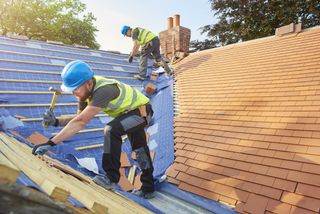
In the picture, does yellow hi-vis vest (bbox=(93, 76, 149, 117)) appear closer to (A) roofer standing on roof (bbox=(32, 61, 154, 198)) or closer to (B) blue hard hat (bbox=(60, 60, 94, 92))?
(A) roofer standing on roof (bbox=(32, 61, 154, 198))

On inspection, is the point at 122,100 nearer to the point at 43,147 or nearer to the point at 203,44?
the point at 43,147

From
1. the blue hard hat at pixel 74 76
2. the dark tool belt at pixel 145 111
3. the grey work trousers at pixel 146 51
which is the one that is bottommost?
the dark tool belt at pixel 145 111

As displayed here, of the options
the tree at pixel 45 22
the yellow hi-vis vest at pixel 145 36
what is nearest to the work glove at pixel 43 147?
the yellow hi-vis vest at pixel 145 36

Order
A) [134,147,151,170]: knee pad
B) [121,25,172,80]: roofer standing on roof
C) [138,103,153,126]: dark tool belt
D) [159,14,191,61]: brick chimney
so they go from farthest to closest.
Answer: [159,14,191,61]: brick chimney → [121,25,172,80]: roofer standing on roof → [134,147,151,170]: knee pad → [138,103,153,126]: dark tool belt

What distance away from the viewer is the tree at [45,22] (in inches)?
874

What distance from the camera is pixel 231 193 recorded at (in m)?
2.97

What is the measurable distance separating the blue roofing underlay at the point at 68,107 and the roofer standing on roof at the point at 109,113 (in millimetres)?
420

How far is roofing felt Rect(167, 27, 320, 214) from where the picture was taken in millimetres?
2777

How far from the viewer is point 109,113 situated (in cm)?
300

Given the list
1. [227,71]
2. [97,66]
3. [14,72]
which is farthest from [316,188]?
[97,66]

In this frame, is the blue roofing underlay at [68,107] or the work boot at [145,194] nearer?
the work boot at [145,194]

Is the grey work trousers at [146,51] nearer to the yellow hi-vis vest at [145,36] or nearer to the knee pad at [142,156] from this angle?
the yellow hi-vis vest at [145,36]

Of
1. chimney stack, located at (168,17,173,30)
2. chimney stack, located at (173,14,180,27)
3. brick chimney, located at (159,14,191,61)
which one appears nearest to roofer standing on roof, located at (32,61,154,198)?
brick chimney, located at (159,14,191,61)

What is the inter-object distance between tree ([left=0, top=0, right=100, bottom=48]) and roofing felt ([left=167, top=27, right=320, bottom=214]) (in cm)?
1950
